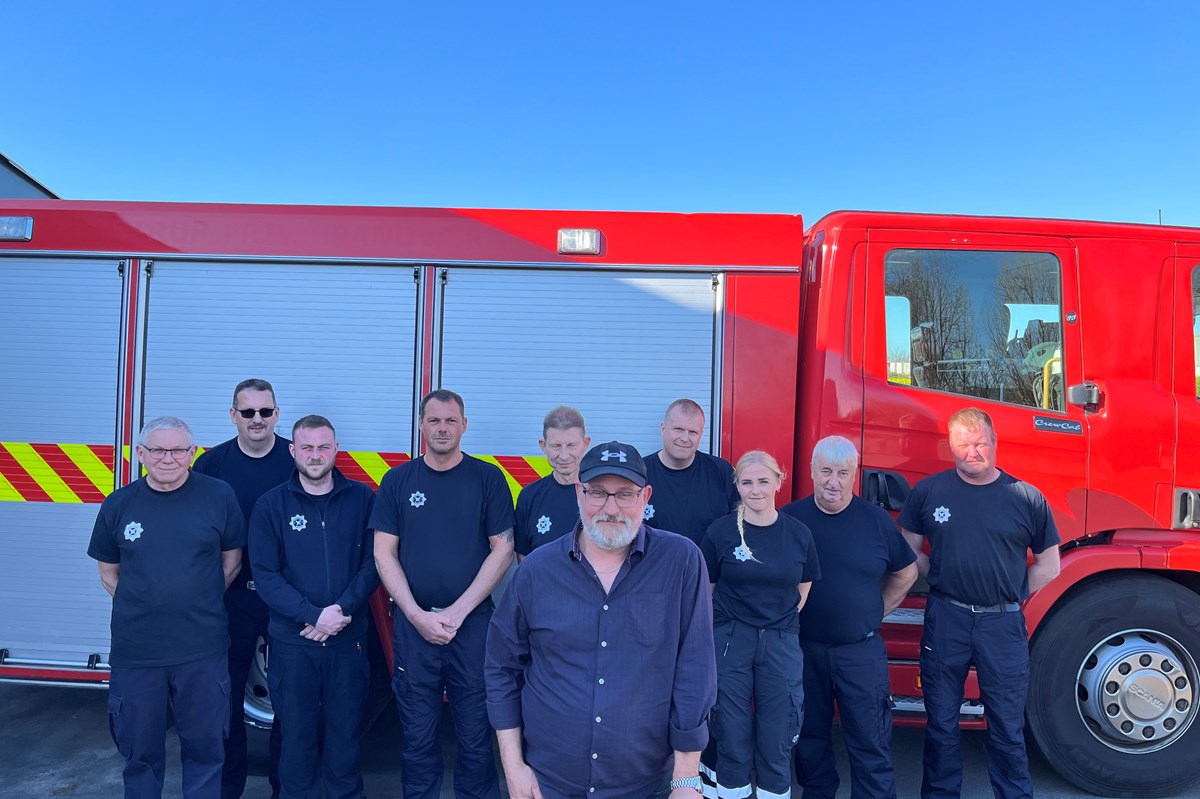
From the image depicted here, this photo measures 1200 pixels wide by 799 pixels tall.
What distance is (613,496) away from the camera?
1.99m

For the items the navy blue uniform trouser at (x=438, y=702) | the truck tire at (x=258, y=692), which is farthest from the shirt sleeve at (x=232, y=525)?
the navy blue uniform trouser at (x=438, y=702)

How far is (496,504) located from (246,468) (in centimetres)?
130

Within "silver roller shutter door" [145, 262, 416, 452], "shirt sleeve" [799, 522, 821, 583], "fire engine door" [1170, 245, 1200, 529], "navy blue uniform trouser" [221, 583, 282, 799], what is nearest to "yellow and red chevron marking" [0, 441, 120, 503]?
"silver roller shutter door" [145, 262, 416, 452]

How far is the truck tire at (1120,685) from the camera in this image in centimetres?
355

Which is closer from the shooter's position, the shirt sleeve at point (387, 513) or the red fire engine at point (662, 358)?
the shirt sleeve at point (387, 513)

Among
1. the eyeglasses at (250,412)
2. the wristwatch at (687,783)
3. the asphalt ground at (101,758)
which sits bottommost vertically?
the asphalt ground at (101,758)

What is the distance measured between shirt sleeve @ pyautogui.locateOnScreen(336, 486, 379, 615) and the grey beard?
5.29 ft

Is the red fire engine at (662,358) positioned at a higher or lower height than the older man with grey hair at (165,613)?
higher

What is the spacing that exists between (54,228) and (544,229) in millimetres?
2496

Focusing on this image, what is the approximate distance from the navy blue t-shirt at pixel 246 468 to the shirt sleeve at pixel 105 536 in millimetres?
461

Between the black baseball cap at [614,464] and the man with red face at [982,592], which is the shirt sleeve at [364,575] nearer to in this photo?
the black baseball cap at [614,464]

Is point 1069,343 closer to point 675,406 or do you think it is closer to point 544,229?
point 675,406

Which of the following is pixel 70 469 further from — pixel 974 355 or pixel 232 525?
pixel 974 355

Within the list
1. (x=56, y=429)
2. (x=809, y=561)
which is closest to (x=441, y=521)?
(x=809, y=561)
